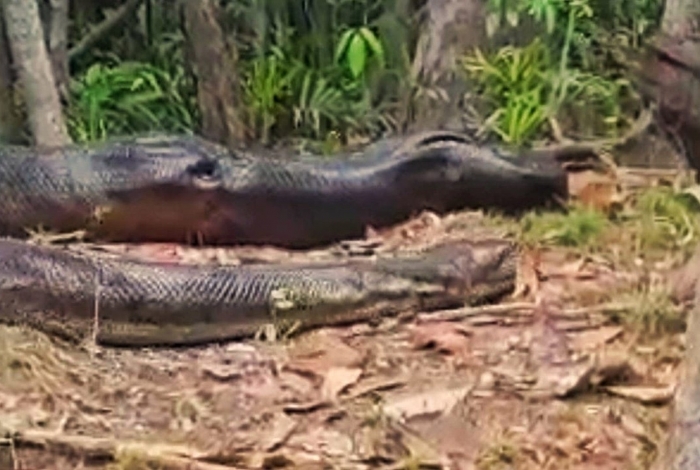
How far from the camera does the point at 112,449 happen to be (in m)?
2.31

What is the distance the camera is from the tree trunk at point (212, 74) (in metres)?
4.64

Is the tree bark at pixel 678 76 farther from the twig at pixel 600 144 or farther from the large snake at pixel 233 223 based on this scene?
the large snake at pixel 233 223

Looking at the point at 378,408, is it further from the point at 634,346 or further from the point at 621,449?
the point at 634,346

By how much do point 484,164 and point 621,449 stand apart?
6.38 feet

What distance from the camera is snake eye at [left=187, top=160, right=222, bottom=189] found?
375cm

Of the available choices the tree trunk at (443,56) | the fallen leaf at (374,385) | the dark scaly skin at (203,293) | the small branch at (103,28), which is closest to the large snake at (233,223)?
the dark scaly skin at (203,293)

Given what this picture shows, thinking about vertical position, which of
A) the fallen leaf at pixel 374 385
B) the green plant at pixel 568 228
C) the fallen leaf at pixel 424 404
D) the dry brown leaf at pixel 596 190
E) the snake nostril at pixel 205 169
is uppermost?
the snake nostril at pixel 205 169

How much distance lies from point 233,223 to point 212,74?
1075 millimetres

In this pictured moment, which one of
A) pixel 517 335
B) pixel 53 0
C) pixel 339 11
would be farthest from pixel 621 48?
pixel 517 335

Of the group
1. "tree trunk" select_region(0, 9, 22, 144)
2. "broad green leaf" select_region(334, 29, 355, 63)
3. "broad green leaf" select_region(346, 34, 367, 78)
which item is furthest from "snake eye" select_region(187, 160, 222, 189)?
"broad green leaf" select_region(334, 29, 355, 63)

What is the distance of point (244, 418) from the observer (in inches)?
100

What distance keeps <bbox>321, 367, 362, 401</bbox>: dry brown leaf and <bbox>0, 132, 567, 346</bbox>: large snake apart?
272 mm

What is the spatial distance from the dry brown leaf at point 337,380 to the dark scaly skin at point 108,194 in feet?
3.27

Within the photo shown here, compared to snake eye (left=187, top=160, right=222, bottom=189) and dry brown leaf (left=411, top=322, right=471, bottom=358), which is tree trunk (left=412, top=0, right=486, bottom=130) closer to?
snake eye (left=187, top=160, right=222, bottom=189)
